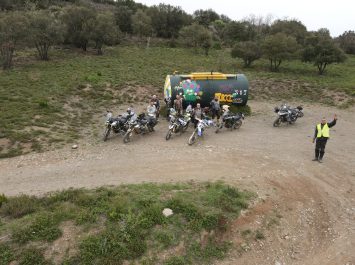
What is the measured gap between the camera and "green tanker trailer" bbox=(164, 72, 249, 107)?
73.0 ft

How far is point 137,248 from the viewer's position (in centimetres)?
805

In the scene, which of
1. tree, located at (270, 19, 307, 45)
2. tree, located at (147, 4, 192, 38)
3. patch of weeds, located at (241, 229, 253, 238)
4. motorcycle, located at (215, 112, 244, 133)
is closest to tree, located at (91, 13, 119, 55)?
tree, located at (147, 4, 192, 38)

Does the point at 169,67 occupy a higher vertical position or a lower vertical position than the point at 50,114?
higher

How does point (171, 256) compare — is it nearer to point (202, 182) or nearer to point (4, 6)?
point (202, 182)

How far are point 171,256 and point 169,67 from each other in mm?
32410

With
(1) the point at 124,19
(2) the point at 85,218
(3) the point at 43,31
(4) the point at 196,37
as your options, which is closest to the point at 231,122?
(2) the point at 85,218

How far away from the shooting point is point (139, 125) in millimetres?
17359

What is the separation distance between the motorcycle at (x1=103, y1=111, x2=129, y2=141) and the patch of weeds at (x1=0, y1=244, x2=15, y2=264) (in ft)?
30.7

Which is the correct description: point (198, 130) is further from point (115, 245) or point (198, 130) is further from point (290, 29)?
point (290, 29)

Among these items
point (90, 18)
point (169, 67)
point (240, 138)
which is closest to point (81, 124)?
point (240, 138)

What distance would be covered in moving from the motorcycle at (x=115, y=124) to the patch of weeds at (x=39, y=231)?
848cm

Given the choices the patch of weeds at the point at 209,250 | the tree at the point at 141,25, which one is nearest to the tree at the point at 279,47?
the tree at the point at 141,25

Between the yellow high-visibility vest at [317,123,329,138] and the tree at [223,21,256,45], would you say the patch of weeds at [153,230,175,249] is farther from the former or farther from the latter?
the tree at [223,21,256,45]

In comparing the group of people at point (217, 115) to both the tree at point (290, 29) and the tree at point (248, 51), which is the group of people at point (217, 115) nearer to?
the tree at point (248, 51)
